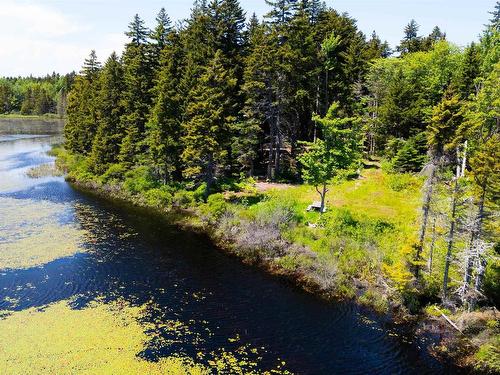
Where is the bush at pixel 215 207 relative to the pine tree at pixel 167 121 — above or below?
below

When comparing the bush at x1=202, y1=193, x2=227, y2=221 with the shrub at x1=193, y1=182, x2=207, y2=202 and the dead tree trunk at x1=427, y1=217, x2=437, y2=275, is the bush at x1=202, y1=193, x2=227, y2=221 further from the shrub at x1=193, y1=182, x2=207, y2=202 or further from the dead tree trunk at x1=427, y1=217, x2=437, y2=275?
the dead tree trunk at x1=427, y1=217, x2=437, y2=275

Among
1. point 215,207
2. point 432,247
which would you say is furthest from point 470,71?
point 215,207

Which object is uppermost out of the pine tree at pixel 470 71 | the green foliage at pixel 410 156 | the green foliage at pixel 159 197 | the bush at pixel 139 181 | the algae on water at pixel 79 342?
the pine tree at pixel 470 71

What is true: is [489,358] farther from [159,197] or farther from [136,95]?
[136,95]

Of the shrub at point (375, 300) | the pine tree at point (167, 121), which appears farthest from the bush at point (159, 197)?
the shrub at point (375, 300)

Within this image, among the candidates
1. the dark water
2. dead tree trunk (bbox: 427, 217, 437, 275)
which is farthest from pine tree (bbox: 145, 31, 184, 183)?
dead tree trunk (bbox: 427, 217, 437, 275)

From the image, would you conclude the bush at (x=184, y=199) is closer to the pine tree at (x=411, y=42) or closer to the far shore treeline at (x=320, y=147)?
the far shore treeline at (x=320, y=147)

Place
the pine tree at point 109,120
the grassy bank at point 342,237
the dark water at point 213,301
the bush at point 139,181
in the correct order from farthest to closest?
the pine tree at point 109,120 < the bush at point 139,181 < the grassy bank at point 342,237 < the dark water at point 213,301
